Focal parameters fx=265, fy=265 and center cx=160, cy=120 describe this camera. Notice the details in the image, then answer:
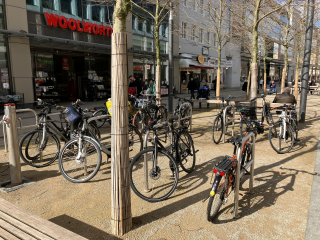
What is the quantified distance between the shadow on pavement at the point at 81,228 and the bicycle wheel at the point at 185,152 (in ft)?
5.86

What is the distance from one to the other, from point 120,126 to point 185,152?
6.52 feet

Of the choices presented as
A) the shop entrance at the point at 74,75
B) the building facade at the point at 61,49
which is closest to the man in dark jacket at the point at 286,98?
the building facade at the point at 61,49

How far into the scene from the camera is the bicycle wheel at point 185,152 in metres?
4.38

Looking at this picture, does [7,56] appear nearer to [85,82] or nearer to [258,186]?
[85,82]

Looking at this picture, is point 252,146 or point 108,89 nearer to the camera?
point 252,146

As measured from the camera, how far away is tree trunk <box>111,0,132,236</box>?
2688 millimetres

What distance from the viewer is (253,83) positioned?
889 cm

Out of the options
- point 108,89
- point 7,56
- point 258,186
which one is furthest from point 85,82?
point 258,186

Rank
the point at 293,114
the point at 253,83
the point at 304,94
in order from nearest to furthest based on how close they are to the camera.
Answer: the point at 293,114 → the point at 253,83 → the point at 304,94

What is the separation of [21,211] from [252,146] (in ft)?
9.83

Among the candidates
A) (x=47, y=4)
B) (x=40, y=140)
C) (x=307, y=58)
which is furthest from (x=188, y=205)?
(x=47, y=4)

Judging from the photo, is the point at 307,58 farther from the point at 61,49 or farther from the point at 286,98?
the point at 61,49

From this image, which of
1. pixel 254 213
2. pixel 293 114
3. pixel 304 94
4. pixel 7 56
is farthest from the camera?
pixel 7 56

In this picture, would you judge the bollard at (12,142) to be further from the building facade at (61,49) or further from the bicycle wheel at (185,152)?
the building facade at (61,49)
